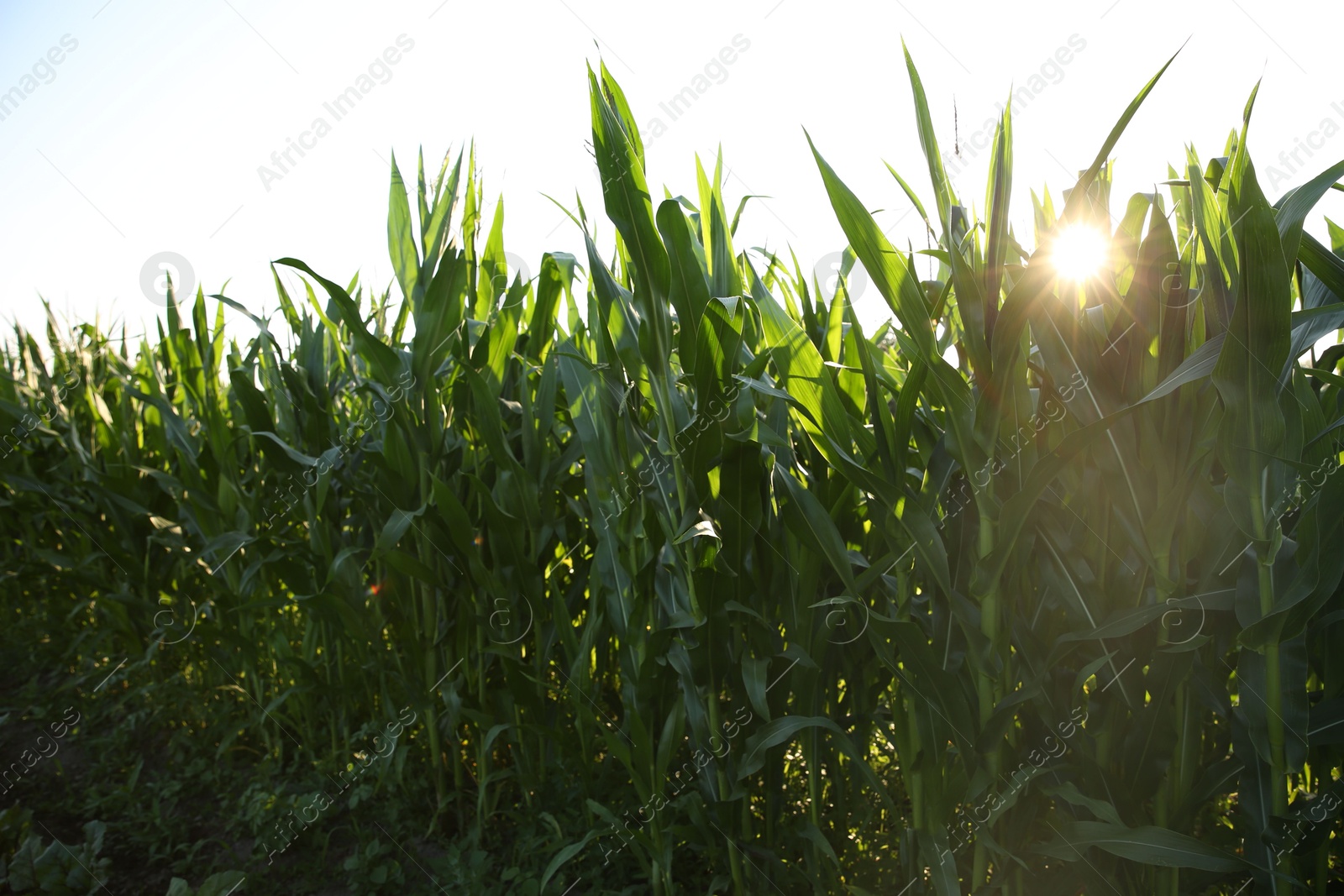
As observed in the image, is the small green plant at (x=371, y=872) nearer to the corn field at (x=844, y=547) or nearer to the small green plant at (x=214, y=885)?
the corn field at (x=844, y=547)

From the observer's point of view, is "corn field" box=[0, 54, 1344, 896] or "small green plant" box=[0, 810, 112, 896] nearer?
"corn field" box=[0, 54, 1344, 896]

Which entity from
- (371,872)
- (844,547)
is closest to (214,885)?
(371,872)

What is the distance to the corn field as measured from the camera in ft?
3.68

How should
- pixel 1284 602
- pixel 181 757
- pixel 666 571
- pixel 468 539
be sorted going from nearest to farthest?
1. pixel 1284 602
2. pixel 666 571
3. pixel 468 539
4. pixel 181 757

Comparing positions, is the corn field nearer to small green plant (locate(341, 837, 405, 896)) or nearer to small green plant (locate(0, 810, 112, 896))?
small green plant (locate(341, 837, 405, 896))

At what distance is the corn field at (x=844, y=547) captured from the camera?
1123 millimetres

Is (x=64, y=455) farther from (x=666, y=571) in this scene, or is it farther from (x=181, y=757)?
(x=666, y=571)

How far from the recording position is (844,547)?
1316mm

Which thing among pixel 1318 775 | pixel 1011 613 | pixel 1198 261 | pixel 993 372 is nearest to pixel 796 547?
pixel 1011 613

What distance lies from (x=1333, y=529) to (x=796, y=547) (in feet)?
2.77

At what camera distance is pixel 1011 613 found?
1.28 metres

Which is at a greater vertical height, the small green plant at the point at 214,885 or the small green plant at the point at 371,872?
the small green plant at the point at 214,885

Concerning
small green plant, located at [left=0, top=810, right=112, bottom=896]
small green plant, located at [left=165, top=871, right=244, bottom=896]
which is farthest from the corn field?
small green plant, located at [left=0, top=810, right=112, bottom=896]

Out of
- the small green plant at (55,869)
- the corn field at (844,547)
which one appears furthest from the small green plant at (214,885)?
the small green plant at (55,869)
